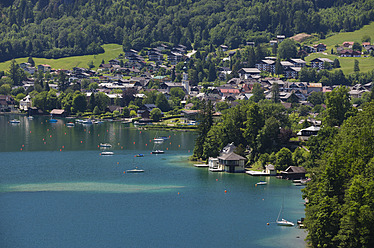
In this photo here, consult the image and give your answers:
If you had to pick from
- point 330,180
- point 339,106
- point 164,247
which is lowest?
point 164,247

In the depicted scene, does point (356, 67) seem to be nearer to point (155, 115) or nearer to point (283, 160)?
point (155, 115)

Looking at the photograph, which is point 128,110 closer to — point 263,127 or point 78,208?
point 263,127

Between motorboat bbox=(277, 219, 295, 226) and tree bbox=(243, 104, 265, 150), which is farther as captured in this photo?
tree bbox=(243, 104, 265, 150)

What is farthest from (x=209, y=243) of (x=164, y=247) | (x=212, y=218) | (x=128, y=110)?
(x=128, y=110)

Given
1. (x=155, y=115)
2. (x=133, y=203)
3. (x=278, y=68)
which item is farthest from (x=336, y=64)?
(x=133, y=203)

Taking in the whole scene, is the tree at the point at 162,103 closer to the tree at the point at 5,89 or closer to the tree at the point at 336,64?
the tree at the point at 5,89

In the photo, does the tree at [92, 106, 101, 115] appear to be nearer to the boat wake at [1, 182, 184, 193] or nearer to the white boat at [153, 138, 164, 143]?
the white boat at [153, 138, 164, 143]

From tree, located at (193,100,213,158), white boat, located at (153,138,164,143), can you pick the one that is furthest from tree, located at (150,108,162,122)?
tree, located at (193,100,213,158)
